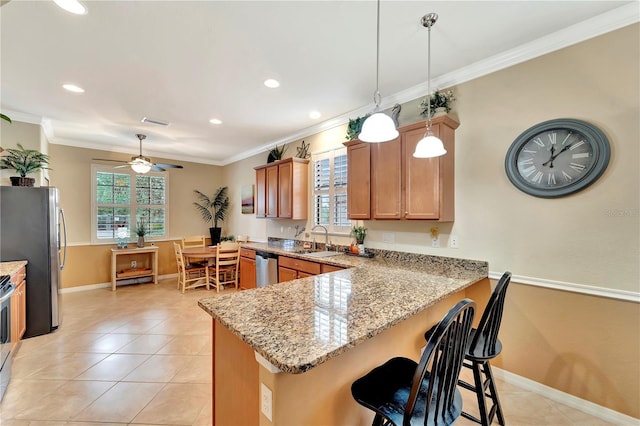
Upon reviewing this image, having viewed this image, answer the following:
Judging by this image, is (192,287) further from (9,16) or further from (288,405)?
(288,405)

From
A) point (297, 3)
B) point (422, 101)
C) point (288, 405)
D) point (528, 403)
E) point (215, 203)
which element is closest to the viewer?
point (288, 405)

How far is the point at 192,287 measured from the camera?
5.17 metres

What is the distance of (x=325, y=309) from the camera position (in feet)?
4.56

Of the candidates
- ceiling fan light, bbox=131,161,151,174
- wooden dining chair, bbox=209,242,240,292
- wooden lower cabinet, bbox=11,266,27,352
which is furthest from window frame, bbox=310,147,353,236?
wooden lower cabinet, bbox=11,266,27,352

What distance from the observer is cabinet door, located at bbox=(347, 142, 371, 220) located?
308 centimetres

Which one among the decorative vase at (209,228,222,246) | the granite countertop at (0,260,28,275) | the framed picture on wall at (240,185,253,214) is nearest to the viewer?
the granite countertop at (0,260,28,275)

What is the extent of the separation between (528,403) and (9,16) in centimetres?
463

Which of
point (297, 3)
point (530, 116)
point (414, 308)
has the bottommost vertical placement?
point (414, 308)

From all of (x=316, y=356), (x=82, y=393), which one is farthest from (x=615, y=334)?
(x=82, y=393)

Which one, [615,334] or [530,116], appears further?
[530,116]

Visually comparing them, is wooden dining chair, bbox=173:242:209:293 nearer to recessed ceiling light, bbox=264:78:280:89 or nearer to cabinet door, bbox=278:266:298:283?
cabinet door, bbox=278:266:298:283

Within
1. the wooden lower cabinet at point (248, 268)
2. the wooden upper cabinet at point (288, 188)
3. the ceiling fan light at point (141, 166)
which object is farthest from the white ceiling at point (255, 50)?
the wooden lower cabinet at point (248, 268)

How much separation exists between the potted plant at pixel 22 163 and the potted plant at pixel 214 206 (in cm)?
308

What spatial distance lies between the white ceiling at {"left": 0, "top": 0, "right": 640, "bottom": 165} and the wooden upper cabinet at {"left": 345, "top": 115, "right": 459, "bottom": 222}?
577mm
